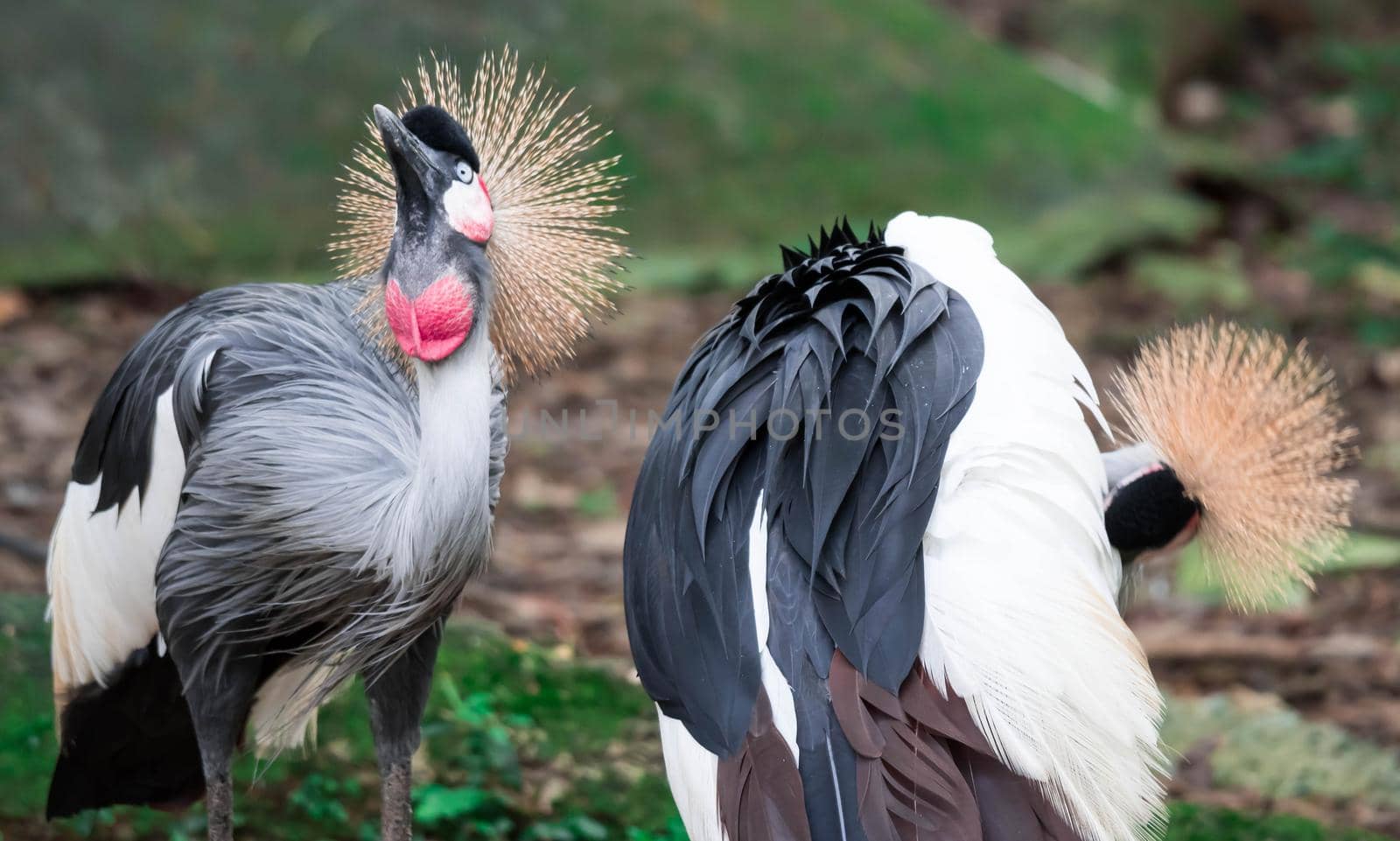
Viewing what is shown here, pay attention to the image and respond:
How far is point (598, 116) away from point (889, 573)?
385 centimetres

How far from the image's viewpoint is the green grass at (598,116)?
471cm

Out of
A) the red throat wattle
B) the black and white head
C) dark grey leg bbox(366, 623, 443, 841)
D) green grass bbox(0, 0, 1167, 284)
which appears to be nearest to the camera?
the red throat wattle

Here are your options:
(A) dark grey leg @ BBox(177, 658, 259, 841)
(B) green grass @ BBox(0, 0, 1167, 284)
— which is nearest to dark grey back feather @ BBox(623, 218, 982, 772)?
(A) dark grey leg @ BBox(177, 658, 259, 841)

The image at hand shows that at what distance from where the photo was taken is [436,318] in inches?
70.3

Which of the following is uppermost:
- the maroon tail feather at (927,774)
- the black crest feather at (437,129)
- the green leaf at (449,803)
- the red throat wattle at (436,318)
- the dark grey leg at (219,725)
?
the black crest feather at (437,129)

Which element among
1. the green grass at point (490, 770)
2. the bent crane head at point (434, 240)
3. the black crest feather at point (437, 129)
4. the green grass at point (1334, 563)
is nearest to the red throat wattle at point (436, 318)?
the bent crane head at point (434, 240)

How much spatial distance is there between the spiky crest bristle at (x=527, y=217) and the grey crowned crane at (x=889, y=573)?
0.63 ft

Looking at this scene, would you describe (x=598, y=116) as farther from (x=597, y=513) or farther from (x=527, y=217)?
(x=527, y=217)

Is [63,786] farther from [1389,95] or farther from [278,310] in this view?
[1389,95]

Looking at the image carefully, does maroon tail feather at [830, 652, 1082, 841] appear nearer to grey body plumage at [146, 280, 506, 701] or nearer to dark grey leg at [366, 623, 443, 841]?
grey body plumage at [146, 280, 506, 701]

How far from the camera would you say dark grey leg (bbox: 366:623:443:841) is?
2.12 meters

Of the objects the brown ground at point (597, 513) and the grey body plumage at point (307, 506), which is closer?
the grey body plumage at point (307, 506)

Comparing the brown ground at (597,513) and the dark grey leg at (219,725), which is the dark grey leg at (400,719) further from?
the brown ground at (597,513)

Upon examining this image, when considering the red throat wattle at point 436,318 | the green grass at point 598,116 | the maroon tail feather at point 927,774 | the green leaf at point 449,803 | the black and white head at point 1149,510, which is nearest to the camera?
the maroon tail feather at point 927,774
